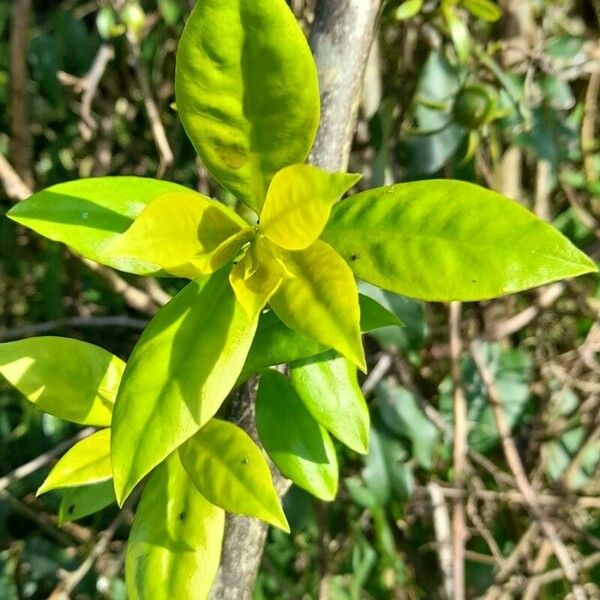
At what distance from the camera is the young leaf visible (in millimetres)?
309

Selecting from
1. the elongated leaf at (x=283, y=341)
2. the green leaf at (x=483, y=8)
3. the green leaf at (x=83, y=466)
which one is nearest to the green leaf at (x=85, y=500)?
the green leaf at (x=83, y=466)

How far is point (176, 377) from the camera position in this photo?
1.09 ft

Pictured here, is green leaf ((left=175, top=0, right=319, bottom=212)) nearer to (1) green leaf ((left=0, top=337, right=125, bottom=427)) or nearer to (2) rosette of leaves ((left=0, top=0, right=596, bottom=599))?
(2) rosette of leaves ((left=0, top=0, right=596, bottom=599))

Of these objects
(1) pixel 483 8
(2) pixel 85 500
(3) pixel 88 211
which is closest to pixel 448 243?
(3) pixel 88 211

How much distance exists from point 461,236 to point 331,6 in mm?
157

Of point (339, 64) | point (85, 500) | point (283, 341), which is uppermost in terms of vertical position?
point (339, 64)

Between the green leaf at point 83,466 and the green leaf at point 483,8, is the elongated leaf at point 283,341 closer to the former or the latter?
the green leaf at point 83,466

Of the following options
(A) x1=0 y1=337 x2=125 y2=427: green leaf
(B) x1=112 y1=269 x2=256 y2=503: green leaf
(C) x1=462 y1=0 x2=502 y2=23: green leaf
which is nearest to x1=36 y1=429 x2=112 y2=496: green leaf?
(A) x1=0 y1=337 x2=125 y2=427: green leaf

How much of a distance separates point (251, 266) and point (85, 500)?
0.72 feet

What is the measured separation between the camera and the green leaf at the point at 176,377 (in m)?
0.32

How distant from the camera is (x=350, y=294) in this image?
1.02ft

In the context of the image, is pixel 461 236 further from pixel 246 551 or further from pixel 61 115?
pixel 61 115

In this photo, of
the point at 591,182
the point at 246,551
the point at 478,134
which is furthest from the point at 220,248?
the point at 591,182

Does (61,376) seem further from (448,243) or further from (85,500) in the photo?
(448,243)
